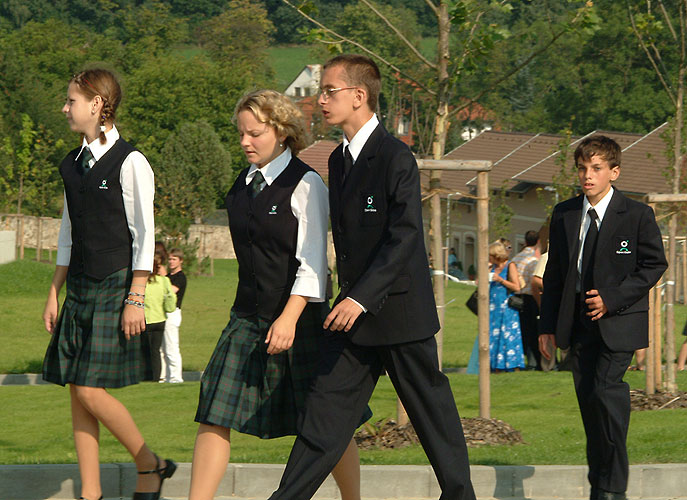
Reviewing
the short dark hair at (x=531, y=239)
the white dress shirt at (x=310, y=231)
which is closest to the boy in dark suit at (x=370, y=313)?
the white dress shirt at (x=310, y=231)

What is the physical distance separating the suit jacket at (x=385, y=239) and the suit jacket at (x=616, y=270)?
121 cm

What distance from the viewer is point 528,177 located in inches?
2586

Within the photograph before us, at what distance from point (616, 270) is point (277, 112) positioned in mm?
1881

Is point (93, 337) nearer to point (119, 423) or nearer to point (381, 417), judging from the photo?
point (119, 423)

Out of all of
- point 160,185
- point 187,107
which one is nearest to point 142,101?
point 187,107

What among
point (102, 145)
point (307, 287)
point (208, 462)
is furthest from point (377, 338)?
point (102, 145)

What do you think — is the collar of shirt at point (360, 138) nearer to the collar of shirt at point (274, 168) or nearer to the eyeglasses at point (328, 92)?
the eyeglasses at point (328, 92)

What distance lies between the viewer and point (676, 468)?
6.23 meters

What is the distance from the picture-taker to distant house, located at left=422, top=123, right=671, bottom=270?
5969 centimetres

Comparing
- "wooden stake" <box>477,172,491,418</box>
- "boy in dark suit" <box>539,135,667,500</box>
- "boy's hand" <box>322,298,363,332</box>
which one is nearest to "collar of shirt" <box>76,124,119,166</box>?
"boy's hand" <box>322,298,363,332</box>

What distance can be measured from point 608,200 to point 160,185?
A: 53689 mm

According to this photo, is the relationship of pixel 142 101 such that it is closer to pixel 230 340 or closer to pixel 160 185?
pixel 160 185

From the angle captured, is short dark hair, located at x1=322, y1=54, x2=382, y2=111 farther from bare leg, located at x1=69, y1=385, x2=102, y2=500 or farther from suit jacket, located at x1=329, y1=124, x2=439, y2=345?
bare leg, located at x1=69, y1=385, x2=102, y2=500

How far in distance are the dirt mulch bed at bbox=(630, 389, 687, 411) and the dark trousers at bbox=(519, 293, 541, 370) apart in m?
4.24
